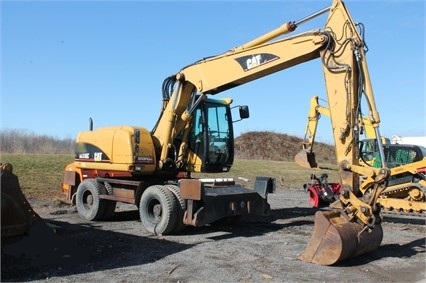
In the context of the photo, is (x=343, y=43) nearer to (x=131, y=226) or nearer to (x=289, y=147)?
(x=131, y=226)

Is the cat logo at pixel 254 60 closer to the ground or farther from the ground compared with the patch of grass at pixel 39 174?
farther from the ground

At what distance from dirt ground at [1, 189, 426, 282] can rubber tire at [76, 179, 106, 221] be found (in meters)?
0.67

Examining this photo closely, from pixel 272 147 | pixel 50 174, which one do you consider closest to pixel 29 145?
pixel 50 174

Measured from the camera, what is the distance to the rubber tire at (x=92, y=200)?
38.8 feet

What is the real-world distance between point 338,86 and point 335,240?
2.71 meters

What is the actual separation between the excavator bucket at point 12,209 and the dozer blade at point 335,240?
14.0ft

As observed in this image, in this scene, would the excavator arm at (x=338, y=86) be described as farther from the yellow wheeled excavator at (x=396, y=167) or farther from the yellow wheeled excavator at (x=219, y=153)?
the yellow wheeled excavator at (x=396, y=167)

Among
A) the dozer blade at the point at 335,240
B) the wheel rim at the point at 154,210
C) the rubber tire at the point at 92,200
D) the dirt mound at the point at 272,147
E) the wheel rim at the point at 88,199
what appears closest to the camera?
the dozer blade at the point at 335,240

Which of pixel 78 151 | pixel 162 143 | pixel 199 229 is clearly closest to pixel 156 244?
pixel 199 229

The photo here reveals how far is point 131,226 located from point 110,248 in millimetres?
2706

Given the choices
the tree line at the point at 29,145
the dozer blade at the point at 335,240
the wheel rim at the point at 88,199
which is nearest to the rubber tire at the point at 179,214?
the dozer blade at the point at 335,240

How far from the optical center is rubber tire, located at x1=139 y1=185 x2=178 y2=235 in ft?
32.1

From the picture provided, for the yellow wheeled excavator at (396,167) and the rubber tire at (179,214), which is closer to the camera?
the rubber tire at (179,214)

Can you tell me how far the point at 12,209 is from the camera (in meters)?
6.68
